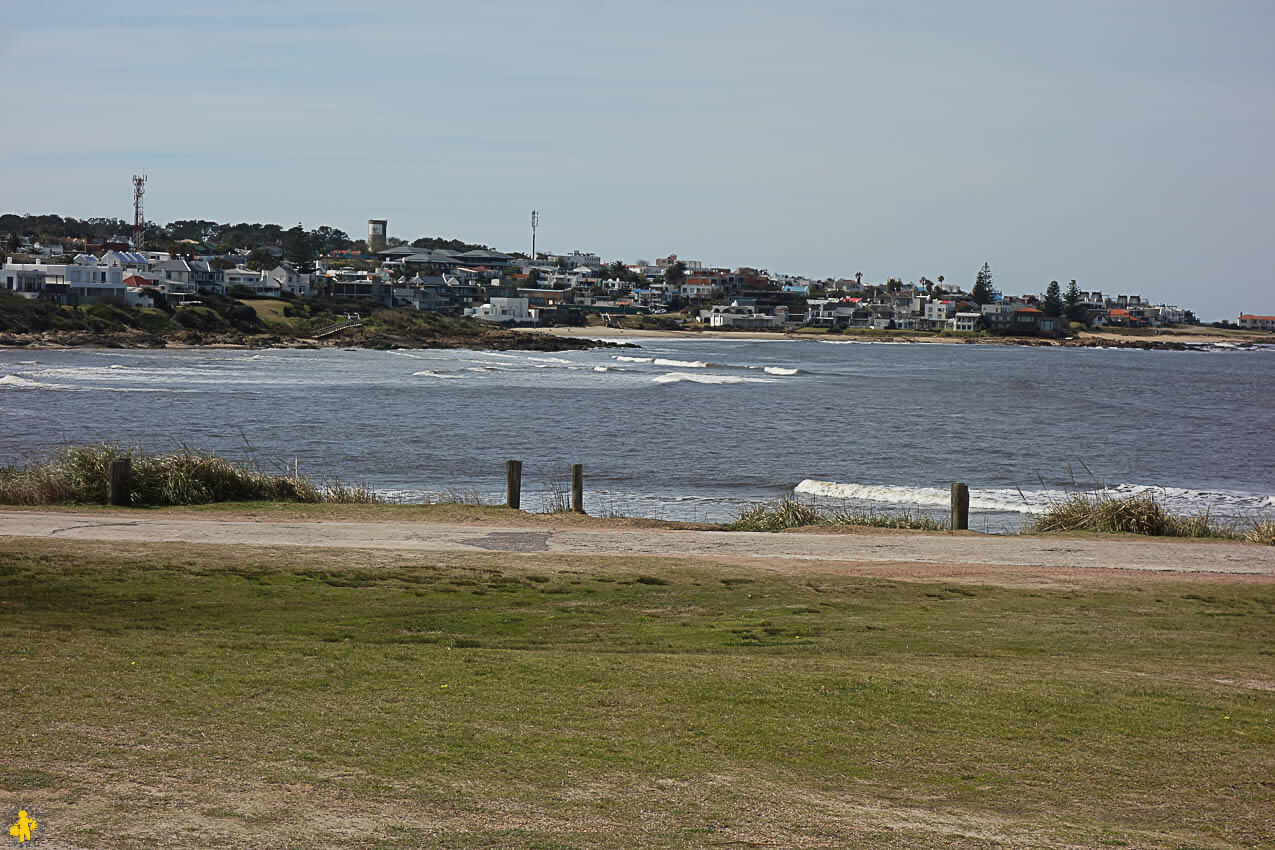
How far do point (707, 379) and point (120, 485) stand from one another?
209 feet

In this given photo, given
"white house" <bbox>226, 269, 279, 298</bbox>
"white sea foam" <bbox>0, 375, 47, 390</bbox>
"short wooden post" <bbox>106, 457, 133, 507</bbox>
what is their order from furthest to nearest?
"white house" <bbox>226, 269, 279, 298</bbox> → "white sea foam" <bbox>0, 375, 47, 390</bbox> → "short wooden post" <bbox>106, 457, 133, 507</bbox>

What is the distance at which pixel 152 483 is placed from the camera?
20547 mm

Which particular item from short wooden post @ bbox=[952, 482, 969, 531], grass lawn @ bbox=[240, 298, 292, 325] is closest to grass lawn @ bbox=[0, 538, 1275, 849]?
short wooden post @ bbox=[952, 482, 969, 531]

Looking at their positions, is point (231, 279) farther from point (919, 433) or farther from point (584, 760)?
point (584, 760)

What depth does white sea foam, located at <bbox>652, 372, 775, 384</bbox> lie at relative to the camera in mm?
79125

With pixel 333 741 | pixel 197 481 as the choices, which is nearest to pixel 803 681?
pixel 333 741

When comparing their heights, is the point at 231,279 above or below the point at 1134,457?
above

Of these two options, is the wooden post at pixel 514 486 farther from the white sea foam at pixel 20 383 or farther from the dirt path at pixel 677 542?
the white sea foam at pixel 20 383

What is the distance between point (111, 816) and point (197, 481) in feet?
50.9

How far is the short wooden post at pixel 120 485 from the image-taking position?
19.8 metres

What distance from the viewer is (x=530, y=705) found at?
28.4 ft

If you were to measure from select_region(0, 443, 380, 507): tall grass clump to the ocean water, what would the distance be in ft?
15.1

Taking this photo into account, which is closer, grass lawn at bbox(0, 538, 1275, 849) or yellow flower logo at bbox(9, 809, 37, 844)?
yellow flower logo at bbox(9, 809, 37, 844)

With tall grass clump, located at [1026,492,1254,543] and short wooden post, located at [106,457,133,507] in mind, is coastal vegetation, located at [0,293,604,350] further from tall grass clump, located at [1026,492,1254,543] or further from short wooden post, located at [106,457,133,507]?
tall grass clump, located at [1026,492,1254,543]
